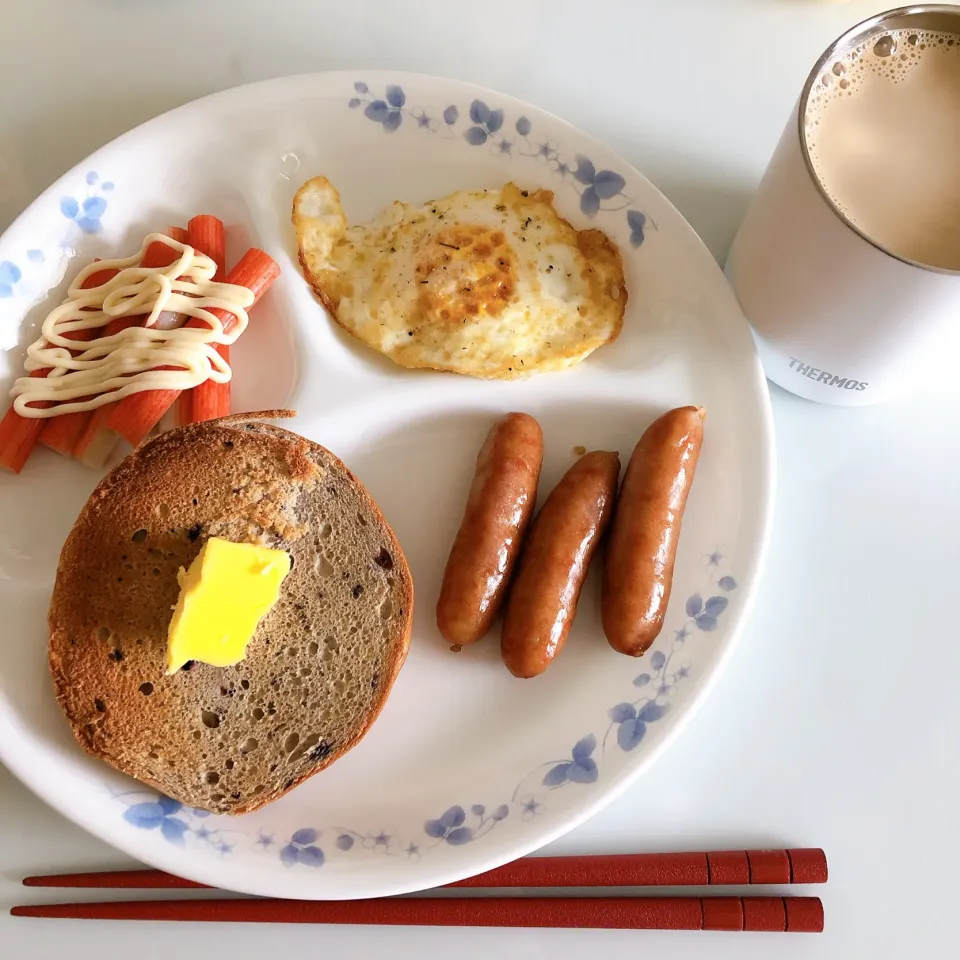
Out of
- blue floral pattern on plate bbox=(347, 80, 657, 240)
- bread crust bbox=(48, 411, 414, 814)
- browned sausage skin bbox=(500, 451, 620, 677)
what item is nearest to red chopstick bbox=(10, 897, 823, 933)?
bread crust bbox=(48, 411, 414, 814)

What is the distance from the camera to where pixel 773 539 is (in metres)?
1.91

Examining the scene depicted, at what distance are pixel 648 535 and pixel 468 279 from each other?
0.71 m

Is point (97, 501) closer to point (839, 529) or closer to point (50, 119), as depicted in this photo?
point (50, 119)

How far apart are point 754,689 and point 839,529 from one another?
1.38ft

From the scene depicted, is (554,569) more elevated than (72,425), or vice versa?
(72,425)

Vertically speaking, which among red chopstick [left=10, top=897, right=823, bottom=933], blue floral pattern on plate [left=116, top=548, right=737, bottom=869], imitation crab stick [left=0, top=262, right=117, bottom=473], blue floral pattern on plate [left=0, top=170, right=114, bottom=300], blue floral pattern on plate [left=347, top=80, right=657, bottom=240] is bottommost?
red chopstick [left=10, top=897, right=823, bottom=933]

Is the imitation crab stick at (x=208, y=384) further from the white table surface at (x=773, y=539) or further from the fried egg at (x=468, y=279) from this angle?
the white table surface at (x=773, y=539)

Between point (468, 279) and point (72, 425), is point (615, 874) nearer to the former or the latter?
point (468, 279)

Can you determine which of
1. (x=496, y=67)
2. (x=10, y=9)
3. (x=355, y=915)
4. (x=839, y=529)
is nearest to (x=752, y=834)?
(x=839, y=529)

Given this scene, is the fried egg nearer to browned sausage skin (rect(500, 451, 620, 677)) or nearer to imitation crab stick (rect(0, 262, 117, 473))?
browned sausage skin (rect(500, 451, 620, 677))

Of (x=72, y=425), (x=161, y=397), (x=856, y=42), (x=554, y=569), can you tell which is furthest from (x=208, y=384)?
(x=856, y=42)

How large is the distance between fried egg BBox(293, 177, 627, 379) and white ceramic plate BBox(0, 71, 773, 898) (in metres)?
0.05

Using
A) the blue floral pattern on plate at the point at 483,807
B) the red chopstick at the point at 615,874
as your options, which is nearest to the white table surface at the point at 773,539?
the red chopstick at the point at 615,874

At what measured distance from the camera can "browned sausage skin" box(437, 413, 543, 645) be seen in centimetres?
165
